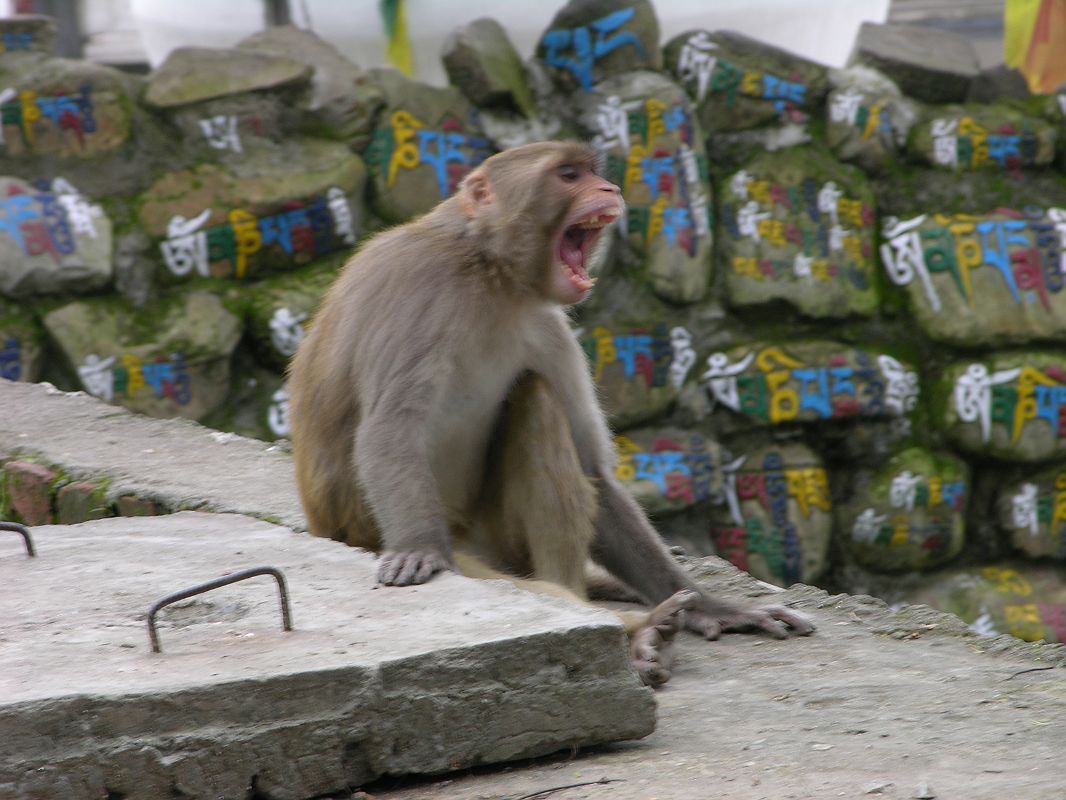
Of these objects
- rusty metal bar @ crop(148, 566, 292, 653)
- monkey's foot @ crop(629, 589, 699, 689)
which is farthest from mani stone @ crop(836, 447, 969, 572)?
rusty metal bar @ crop(148, 566, 292, 653)

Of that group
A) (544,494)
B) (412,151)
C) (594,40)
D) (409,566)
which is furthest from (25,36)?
(409,566)

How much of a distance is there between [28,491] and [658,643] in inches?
80.8

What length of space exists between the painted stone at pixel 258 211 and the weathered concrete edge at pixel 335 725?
4.97m

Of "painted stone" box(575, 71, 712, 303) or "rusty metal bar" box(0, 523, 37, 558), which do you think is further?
"painted stone" box(575, 71, 712, 303)

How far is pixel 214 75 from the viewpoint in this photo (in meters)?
6.69

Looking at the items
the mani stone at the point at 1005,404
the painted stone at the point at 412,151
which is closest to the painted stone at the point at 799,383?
the mani stone at the point at 1005,404

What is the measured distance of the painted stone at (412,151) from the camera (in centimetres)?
703

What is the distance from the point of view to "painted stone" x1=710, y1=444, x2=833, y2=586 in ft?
25.5

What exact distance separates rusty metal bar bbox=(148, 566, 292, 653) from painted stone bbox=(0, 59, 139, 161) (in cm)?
483

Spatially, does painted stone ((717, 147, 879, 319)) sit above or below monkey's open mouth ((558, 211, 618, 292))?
below

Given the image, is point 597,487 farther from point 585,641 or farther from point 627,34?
point 627,34

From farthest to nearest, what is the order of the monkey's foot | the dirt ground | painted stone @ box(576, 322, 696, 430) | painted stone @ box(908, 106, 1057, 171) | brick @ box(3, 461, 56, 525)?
painted stone @ box(908, 106, 1057, 171)
painted stone @ box(576, 322, 696, 430)
brick @ box(3, 461, 56, 525)
the monkey's foot
the dirt ground

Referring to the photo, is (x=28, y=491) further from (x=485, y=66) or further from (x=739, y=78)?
(x=739, y=78)

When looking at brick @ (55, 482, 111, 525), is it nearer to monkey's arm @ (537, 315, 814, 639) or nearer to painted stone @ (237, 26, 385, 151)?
monkey's arm @ (537, 315, 814, 639)
